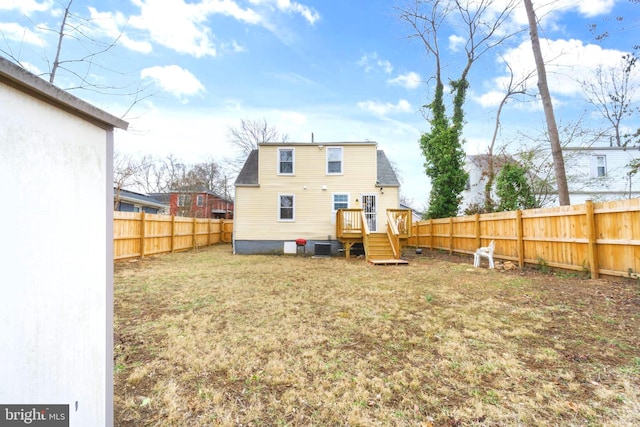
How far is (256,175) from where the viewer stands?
13789 mm

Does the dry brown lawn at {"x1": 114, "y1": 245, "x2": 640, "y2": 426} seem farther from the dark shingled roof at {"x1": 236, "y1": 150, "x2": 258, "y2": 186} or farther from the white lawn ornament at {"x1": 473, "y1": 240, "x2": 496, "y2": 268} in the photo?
the dark shingled roof at {"x1": 236, "y1": 150, "x2": 258, "y2": 186}

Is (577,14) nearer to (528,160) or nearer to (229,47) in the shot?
(528,160)

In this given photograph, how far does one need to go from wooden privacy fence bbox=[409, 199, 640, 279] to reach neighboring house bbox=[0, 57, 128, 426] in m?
7.86

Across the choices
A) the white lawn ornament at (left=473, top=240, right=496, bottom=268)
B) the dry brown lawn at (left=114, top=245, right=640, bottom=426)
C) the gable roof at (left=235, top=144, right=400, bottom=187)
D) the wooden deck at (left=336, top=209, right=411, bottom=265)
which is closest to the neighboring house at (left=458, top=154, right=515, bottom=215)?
the gable roof at (left=235, top=144, right=400, bottom=187)

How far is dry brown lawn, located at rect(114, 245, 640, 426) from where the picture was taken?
215cm

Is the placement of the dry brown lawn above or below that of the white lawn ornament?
below

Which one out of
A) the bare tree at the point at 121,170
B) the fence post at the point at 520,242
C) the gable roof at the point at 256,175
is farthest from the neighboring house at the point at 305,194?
the bare tree at the point at 121,170

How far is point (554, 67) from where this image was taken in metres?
10.3

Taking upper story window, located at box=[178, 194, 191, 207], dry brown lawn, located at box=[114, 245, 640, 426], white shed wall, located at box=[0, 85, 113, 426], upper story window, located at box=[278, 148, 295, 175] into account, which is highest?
upper story window, located at box=[278, 148, 295, 175]

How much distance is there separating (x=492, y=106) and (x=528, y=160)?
14.0 ft

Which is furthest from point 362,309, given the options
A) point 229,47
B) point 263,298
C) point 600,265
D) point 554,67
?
point 554,67

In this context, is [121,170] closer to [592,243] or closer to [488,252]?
[488,252]

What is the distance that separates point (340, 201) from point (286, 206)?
2.57m

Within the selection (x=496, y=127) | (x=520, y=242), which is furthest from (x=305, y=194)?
(x=496, y=127)
